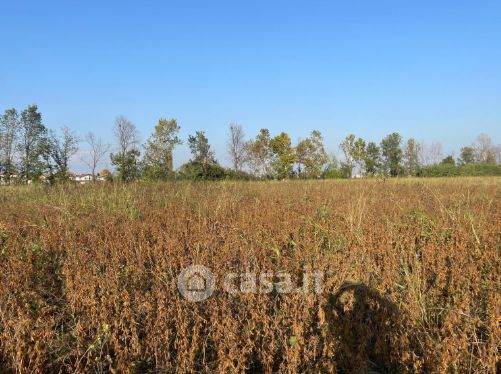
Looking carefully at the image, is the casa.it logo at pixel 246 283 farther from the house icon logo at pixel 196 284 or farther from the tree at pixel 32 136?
the tree at pixel 32 136

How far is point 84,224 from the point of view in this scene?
15.3ft

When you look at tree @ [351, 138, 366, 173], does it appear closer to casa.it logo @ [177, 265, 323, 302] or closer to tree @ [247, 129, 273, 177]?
tree @ [247, 129, 273, 177]

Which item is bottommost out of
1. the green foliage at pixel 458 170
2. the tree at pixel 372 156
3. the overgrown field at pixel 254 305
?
the overgrown field at pixel 254 305

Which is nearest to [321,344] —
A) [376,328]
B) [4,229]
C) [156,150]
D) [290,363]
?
[290,363]

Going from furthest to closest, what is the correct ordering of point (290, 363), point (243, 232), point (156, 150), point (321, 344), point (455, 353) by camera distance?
point (156, 150) < point (243, 232) < point (321, 344) < point (290, 363) < point (455, 353)

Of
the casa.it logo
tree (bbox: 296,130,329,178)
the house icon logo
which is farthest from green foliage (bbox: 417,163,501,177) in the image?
the house icon logo

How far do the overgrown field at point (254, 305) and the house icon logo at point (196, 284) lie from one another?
7cm

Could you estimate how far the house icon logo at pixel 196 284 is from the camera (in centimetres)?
237

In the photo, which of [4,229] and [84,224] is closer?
[4,229]

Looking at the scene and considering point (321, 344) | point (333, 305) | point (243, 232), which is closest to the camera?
point (321, 344)

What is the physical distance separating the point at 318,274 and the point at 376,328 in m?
0.58

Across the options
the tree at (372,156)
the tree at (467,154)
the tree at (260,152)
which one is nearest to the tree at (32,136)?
the tree at (260,152)

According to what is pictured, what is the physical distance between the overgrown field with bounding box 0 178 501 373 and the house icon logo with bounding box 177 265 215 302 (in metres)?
0.07

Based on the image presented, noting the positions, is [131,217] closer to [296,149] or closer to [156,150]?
[156,150]
